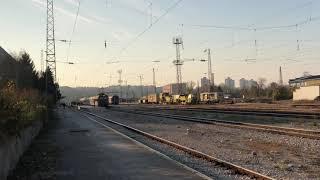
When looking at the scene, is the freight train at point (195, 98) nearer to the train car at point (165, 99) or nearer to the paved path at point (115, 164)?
the train car at point (165, 99)

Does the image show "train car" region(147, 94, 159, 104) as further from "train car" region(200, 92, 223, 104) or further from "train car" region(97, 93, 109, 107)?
"train car" region(200, 92, 223, 104)

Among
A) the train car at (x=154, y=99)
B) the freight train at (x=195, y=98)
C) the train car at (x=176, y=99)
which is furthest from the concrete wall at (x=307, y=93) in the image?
the train car at (x=154, y=99)

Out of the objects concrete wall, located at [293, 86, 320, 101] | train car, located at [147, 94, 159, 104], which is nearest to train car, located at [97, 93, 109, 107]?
train car, located at [147, 94, 159, 104]

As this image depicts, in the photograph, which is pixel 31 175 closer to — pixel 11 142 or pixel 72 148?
pixel 11 142

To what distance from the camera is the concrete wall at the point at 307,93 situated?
90.7m

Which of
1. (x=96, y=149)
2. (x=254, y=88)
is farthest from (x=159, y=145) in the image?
(x=254, y=88)

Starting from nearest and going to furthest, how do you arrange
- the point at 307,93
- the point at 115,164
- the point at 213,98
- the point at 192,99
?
the point at 115,164, the point at 307,93, the point at 213,98, the point at 192,99

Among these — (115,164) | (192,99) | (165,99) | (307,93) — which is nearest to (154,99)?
(165,99)

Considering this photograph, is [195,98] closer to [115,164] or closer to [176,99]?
[176,99]

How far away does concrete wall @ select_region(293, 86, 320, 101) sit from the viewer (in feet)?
298

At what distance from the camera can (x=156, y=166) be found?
51.6ft

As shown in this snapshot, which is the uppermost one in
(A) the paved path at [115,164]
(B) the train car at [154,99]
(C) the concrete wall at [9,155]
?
(B) the train car at [154,99]

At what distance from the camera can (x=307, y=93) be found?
92.6m

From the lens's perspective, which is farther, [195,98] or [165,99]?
[165,99]
